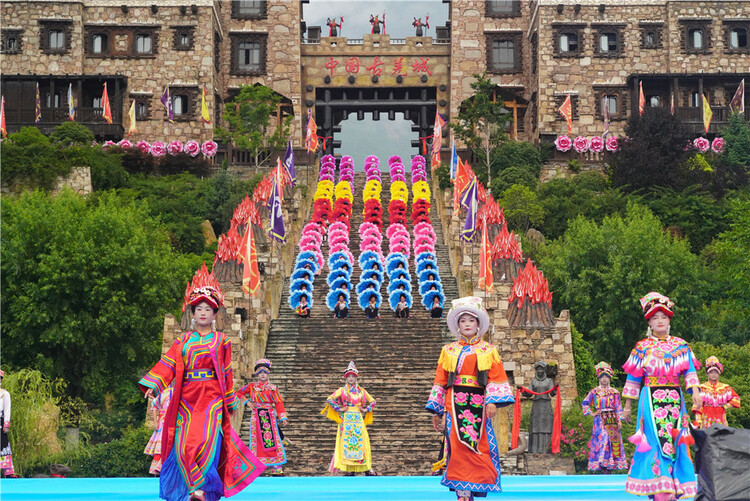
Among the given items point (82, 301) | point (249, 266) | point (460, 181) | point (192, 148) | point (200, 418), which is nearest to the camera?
point (200, 418)

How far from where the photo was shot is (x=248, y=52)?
200 ft

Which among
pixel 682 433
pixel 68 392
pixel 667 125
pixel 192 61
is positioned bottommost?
pixel 68 392

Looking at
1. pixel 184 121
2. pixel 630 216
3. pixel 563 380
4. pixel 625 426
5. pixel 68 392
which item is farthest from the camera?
pixel 184 121

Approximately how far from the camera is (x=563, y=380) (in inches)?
989

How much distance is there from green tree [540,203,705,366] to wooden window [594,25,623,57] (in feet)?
76.0

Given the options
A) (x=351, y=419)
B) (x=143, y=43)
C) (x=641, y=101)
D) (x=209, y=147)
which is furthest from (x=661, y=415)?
(x=143, y=43)

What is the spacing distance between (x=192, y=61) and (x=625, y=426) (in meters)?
40.0

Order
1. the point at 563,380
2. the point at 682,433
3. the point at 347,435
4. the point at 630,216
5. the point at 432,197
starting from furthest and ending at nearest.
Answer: the point at 432,197 < the point at 630,216 < the point at 563,380 < the point at 347,435 < the point at 682,433

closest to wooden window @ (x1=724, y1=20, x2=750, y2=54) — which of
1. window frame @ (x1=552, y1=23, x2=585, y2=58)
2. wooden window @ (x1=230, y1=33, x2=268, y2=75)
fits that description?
window frame @ (x1=552, y1=23, x2=585, y2=58)

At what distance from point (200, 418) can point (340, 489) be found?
9.16 ft

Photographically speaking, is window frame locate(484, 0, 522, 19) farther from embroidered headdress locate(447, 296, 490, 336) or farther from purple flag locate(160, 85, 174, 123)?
embroidered headdress locate(447, 296, 490, 336)

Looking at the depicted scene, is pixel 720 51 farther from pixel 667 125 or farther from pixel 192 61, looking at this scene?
pixel 192 61

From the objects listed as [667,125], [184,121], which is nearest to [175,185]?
[184,121]

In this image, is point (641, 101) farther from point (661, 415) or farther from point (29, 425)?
point (661, 415)
